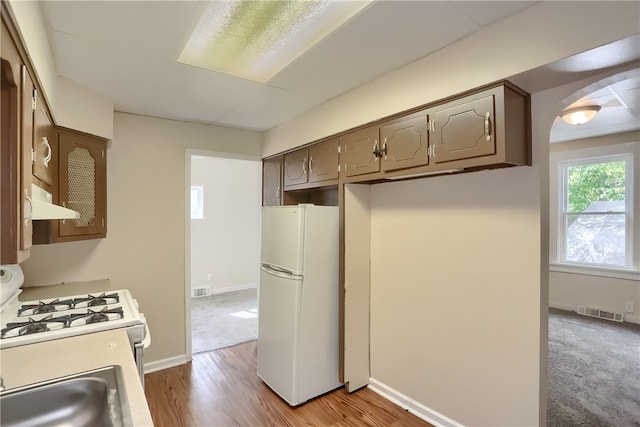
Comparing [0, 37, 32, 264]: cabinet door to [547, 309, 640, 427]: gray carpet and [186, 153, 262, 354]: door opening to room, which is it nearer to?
[547, 309, 640, 427]: gray carpet

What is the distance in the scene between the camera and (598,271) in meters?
4.47

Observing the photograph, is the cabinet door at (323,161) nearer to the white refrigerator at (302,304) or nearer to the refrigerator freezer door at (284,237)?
the white refrigerator at (302,304)

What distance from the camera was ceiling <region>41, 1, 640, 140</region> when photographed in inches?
61.0

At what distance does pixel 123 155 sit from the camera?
300cm

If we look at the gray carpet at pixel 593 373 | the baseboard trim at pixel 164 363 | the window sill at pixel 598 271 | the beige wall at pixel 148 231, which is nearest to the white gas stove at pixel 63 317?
the beige wall at pixel 148 231

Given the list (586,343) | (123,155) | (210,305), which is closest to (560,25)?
(123,155)

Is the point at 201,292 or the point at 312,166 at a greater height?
the point at 312,166

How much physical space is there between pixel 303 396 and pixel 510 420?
1.41 metres

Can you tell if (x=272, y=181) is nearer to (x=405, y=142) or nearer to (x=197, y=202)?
(x=405, y=142)

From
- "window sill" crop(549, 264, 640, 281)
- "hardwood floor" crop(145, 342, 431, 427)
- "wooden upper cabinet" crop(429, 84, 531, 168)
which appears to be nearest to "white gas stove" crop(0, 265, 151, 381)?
"hardwood floor" crop(145, 342, 431, 427)

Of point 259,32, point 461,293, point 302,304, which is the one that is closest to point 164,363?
point 302,304

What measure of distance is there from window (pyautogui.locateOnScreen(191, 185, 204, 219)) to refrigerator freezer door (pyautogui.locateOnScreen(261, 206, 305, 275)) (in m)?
3.37

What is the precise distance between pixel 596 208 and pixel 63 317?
597 centimetres

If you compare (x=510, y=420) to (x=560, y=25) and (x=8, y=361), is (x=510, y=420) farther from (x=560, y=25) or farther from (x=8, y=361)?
(x=8, y=361)
